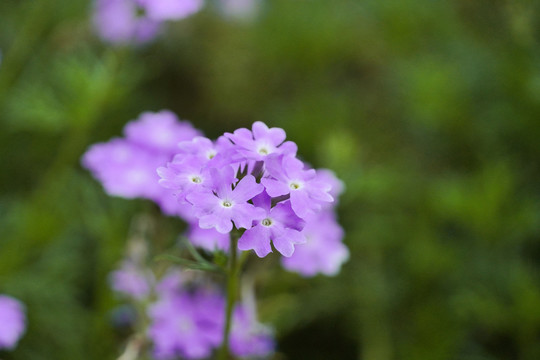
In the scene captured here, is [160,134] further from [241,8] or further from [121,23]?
[241,8]

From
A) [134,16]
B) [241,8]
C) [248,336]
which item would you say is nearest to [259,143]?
[248,336]

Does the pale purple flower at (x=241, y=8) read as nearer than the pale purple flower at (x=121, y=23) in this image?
No

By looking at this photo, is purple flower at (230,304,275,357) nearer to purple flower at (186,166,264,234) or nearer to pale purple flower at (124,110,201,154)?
pale purple flower at (124,110,201,154)

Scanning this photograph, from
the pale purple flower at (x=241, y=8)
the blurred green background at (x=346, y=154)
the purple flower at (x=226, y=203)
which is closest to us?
the purple flower at (x=226, y=203)

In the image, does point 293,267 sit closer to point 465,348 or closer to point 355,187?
point 355,187

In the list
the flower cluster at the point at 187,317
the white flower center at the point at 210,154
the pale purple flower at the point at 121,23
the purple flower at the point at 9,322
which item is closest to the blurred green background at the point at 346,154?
the pale purple flower at the point at 121,23

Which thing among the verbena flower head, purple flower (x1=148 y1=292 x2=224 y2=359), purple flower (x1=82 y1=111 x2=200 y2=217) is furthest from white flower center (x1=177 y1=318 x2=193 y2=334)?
the verbena flower head

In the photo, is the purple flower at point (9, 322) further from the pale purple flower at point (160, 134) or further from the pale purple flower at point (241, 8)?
the pale purple flower at point (241, 8)
